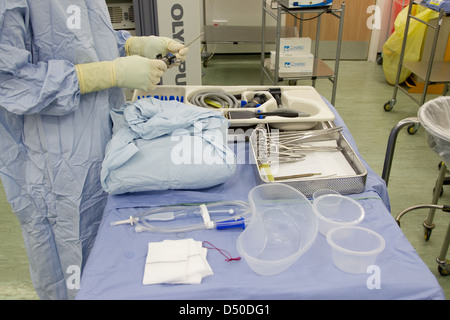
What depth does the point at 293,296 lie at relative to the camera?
33.9 inches

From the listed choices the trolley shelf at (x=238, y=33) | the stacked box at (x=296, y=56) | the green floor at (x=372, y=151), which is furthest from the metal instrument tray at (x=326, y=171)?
the trolley shelf at (x=238, y=33)

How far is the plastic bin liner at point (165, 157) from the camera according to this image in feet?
3.72

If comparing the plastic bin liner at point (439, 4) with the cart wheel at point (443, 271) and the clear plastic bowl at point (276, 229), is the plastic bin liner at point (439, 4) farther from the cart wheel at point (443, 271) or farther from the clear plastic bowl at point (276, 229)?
the clear plastic bowl at point (276, 229)

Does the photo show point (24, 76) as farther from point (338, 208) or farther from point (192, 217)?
point (338, 208)

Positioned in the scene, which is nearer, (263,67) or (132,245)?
(132,245)

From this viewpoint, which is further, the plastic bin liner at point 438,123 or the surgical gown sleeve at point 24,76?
the plastic bin liner at point 438,123

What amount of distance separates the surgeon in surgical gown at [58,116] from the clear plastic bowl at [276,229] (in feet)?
1.94

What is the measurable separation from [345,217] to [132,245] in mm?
583

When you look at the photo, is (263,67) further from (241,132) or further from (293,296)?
(293,296)

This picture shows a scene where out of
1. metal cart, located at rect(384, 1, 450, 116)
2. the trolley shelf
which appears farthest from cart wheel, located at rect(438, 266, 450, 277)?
the trolley shelf

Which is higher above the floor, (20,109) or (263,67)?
(20,109)

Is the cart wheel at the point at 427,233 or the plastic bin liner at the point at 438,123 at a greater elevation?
the plastic bin liner at the point at 438,123

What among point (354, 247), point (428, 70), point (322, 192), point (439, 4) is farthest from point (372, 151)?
point (354, 247)
